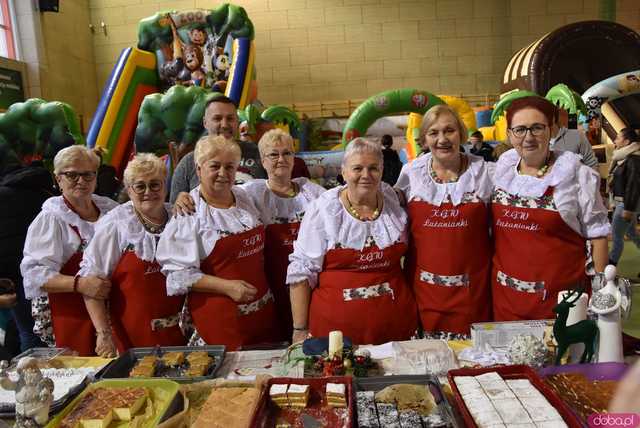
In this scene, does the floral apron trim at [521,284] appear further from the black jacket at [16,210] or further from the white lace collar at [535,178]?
the black jacket at [16,210]

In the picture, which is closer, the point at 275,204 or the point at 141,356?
the point at 141,356

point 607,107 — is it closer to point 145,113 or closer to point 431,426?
point 145,113

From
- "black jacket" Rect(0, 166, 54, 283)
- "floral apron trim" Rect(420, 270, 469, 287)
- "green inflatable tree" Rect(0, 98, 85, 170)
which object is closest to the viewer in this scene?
"floral apron trim" Rect(420, 270, 469, 287)

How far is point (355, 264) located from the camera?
229 cm

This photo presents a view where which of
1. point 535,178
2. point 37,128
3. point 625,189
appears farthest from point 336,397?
point 37,128

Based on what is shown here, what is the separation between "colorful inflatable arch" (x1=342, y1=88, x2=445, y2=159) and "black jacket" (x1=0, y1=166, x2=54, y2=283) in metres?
6.44

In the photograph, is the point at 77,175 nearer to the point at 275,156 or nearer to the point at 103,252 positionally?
the point at 103,252

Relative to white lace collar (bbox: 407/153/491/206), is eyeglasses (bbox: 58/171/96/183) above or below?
above

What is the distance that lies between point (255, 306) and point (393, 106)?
22.9ft

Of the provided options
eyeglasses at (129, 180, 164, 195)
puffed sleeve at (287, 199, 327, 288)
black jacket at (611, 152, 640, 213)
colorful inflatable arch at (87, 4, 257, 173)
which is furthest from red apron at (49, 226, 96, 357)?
colorful inflatable arch at (87, 4, 257, 173)

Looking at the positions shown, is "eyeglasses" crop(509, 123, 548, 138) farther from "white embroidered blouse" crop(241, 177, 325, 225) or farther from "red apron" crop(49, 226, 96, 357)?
"red apron" crop(49, 226, 96, 357)

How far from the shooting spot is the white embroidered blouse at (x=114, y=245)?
231 cm

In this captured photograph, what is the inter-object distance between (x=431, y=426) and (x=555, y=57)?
10536mm

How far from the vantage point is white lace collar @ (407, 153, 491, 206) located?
2.42m
